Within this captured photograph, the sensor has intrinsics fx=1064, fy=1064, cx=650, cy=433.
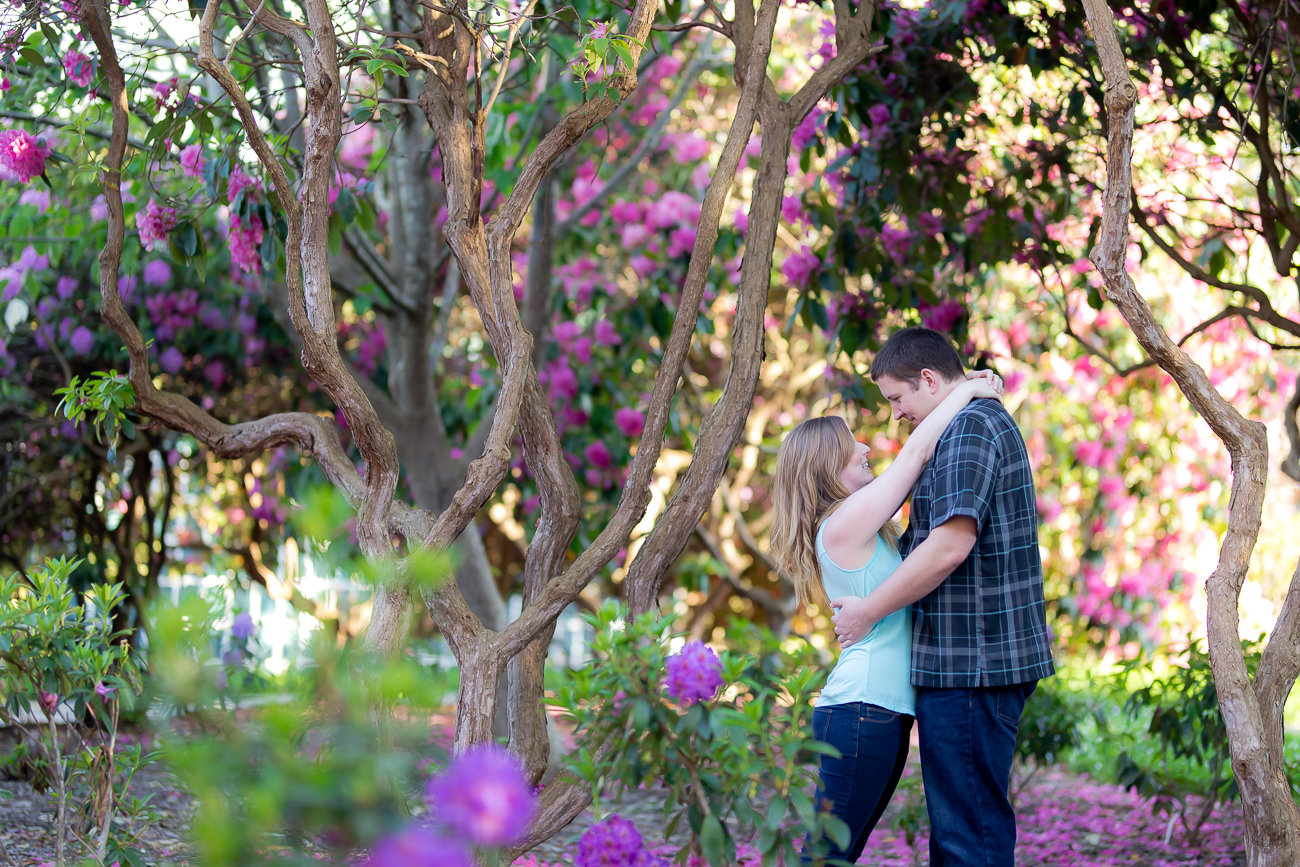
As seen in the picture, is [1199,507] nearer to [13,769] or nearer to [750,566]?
[750,566]

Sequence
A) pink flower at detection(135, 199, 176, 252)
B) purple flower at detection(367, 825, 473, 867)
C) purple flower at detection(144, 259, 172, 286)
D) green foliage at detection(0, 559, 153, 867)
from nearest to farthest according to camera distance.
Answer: purple flower at detection(367, 825, 473, 867)
green foliage at detection(0, 559, 153, 867)
pink flower at detection(135, 199, 176, 252)
purple flower at detection(144, 259, 172, 286)

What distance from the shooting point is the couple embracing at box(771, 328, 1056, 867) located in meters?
1.90

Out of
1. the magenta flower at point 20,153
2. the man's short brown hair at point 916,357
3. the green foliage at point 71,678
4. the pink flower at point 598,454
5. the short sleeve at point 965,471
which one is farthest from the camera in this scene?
the pink flower at point 598,454

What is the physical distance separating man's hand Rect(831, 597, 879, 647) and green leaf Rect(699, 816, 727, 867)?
23.1 inches

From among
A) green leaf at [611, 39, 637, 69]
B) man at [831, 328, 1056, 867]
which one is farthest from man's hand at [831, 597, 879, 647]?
green leaf at [611, 39, 637, 69]

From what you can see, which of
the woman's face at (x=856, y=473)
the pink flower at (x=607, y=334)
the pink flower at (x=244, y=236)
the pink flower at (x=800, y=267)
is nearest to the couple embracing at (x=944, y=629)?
the woman's face at (x=856, y=473)

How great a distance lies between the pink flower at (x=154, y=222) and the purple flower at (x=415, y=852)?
233 centimetres

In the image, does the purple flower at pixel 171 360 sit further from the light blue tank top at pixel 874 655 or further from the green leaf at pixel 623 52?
the light blue tank top at pixel 874 655

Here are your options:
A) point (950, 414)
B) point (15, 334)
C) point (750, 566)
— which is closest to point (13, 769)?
point (15, 334)

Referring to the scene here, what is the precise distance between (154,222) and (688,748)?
7.11ft

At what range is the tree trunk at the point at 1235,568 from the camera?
1959 mm

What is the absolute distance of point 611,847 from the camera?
1396 mm

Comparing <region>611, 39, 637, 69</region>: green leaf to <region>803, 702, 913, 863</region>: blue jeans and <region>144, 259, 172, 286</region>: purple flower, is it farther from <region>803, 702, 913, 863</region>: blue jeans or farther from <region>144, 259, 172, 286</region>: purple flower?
<region>144, 259, 172, 286</region>: purple flower

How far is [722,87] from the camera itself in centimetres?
709
